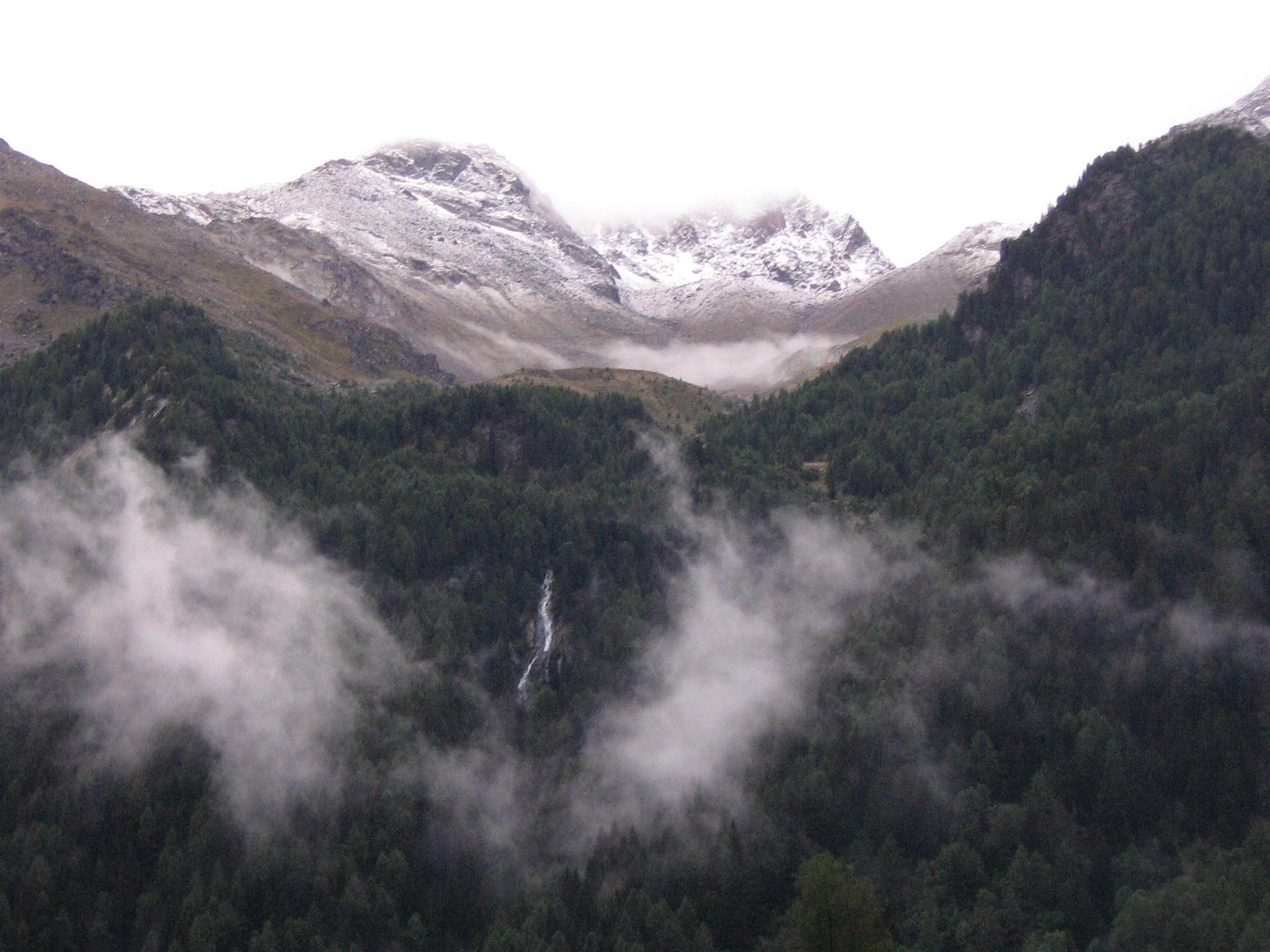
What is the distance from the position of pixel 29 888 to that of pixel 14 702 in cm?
3467

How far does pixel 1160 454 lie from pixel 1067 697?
36.4 metres

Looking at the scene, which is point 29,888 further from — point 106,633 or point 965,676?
point 965,676

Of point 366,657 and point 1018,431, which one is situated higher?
point 1018,431

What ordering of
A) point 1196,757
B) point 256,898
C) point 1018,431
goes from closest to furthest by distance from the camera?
1. point 1196,757
2. point 256,898
3. point 1018,431

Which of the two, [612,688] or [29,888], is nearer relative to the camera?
[29,888]

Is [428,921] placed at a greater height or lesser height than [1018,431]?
lesser

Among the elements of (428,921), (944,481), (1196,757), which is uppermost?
(944,481)

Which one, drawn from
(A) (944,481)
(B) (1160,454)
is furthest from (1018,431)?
(B) (1160,454)

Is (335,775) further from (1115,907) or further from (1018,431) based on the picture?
(1018,431)

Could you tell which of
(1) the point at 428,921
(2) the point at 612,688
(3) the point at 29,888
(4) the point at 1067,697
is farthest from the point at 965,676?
(3) the point at 29,888

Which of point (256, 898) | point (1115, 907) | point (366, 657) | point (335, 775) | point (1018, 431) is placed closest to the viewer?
point (1115, 907)

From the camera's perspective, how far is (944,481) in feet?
639

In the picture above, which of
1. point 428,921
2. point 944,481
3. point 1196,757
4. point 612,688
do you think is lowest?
point 428,921

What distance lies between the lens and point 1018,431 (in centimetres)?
19775
